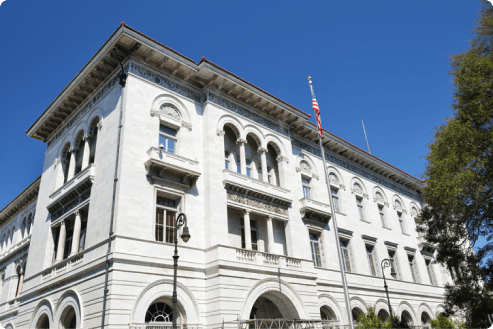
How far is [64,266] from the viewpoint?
66.1 feet

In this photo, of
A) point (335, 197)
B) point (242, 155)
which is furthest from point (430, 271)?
point (242, 155)

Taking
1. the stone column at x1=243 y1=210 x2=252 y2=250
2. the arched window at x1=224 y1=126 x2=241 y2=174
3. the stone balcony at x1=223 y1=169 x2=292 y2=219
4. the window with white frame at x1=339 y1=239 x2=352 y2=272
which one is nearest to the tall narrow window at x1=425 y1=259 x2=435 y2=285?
the window with white frame at x1=339 y1=239 x2=352 y2=272

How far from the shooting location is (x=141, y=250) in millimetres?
17797

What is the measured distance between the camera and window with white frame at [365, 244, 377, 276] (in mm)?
31038

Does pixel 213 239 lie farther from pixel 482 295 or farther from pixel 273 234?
pixel 482 295

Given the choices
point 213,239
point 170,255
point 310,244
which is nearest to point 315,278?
point 310,244

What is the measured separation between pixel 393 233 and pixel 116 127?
86.2 ft

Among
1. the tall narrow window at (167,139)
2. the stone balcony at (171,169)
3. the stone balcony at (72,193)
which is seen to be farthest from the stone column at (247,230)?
the stone balcony at (72,193)

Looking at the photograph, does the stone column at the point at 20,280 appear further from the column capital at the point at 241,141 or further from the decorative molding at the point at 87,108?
the column capital at the point at 241,141

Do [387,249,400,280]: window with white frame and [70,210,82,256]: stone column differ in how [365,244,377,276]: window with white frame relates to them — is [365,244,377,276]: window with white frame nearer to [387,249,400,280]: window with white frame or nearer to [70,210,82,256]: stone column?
[387,249,400,280]: window with white frame

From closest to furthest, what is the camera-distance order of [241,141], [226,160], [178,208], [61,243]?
1. [178,208]
2. [61,243]
3. [241,141]
4. [226,160]

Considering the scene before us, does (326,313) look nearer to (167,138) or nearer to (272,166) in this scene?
(272,166)

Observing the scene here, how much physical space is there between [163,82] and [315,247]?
49.5 feet

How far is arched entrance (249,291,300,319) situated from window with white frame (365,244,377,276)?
11116 millimetres
